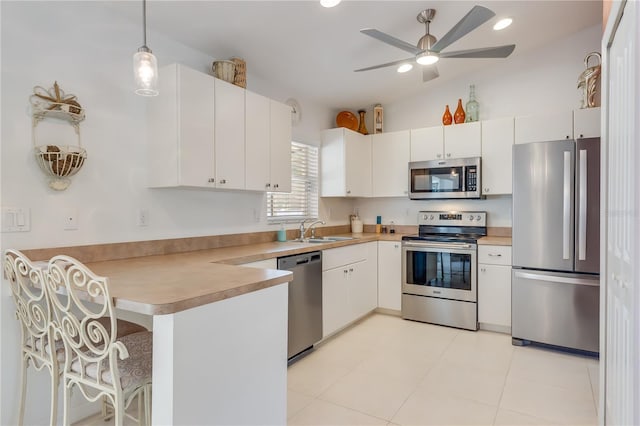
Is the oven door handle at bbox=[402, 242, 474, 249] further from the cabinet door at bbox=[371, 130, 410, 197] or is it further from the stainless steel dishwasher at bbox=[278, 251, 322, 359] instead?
the stainless steel dishwasher at bbox=[278, 251, 322, 359]

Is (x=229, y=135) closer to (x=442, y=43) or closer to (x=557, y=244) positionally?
(x=442, y=43)

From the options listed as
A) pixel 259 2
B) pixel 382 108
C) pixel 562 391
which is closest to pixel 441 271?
pixel 562 391

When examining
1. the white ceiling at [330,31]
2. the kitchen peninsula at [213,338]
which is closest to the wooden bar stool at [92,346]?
the kitchen peninsula at [213,338]

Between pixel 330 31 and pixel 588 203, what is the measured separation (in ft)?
8.20

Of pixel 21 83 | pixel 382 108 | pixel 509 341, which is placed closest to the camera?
pixel 21 83

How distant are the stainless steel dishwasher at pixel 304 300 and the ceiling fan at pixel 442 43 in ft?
5.69

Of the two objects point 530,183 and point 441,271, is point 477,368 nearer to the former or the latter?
point 441,271

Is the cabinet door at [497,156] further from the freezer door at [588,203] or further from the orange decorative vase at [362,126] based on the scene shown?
the orange decorative vase at [362,126]

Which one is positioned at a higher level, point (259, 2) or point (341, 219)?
point (259, 2)

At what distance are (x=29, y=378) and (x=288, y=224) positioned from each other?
242 cm

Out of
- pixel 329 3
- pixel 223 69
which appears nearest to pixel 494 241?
pixel 329 3

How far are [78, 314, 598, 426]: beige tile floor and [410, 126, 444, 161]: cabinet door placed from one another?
195 centimetres

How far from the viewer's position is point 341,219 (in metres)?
4.87

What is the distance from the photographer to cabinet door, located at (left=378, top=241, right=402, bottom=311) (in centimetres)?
409
